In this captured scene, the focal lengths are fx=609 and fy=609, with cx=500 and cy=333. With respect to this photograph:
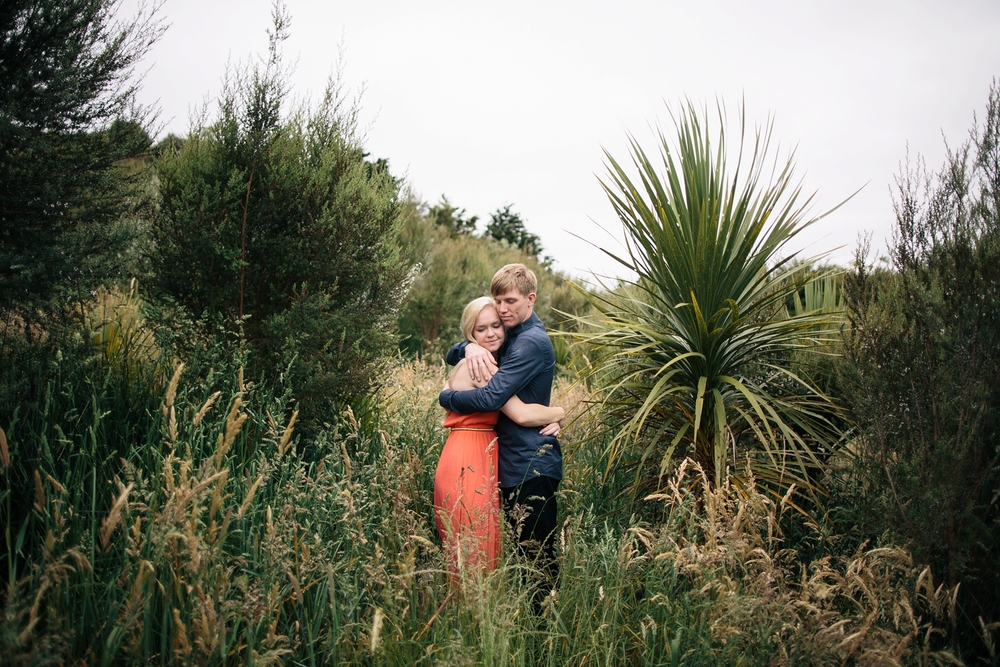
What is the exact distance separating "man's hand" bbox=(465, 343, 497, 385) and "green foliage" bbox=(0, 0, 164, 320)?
2031 mm

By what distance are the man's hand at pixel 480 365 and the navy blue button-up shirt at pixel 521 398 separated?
2.8 inches

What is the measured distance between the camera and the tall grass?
194 centimetres

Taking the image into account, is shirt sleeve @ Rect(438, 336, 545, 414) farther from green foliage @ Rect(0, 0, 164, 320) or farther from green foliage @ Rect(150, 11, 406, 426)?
green foliage @ Rect(0, 0, 164, 320)

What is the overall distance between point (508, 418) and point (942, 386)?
2083 mm

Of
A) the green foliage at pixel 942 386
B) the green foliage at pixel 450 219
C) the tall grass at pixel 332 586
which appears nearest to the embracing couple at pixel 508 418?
the tall grass at pixel 332 586

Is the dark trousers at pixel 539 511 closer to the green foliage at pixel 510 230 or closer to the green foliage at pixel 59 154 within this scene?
the green foliage at pixel 59 154

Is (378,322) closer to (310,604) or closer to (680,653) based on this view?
(310,604)

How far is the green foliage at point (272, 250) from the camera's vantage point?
3.99m

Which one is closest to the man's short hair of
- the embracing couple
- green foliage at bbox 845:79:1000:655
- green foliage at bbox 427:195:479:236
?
the embracing couple

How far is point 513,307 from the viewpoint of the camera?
3.52 metres

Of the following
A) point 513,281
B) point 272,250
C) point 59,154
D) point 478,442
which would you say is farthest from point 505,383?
point 59,154

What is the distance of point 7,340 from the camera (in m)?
3.10

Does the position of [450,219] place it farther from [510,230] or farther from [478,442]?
[478,442]

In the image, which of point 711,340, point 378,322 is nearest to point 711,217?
point 711,340
